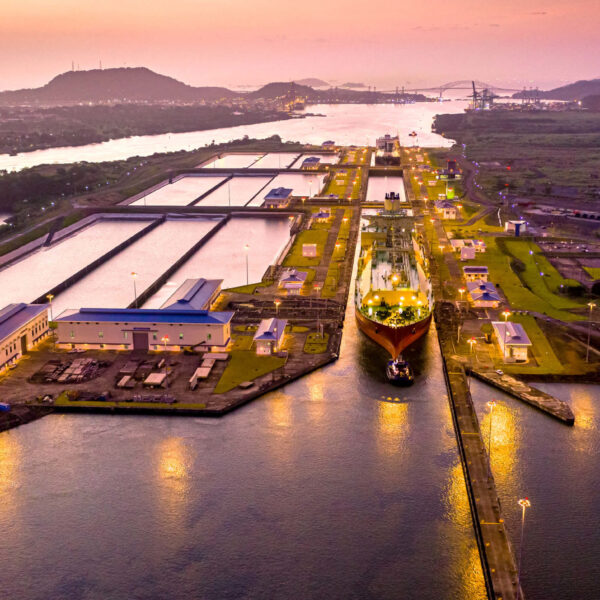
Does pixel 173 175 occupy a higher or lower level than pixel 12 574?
higher

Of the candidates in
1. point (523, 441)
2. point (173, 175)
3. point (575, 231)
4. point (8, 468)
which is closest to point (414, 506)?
point (523, 441)

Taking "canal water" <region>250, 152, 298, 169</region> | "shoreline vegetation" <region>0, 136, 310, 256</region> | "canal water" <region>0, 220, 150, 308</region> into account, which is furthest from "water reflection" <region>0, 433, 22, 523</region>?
"canal water" <region>250, 152, 298, 169</region>

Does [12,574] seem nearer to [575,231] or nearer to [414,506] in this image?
[414,506]

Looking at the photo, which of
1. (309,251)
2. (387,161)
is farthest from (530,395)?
(387,161)

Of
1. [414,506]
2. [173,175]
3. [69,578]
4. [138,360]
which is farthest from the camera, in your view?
[173,175]

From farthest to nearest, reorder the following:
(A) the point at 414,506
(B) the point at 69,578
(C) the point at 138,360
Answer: (C) the point at 138,360
(A) the point at 414,506
(B) the point at 69,578

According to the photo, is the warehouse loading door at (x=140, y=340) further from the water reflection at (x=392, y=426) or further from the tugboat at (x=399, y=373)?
the water reflection at (x=392, y=426)
